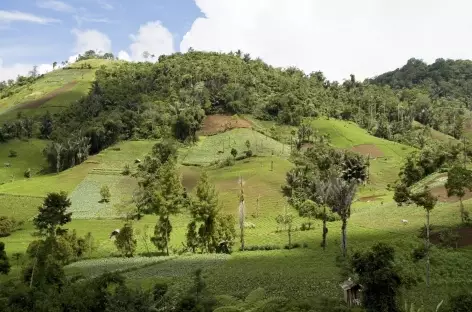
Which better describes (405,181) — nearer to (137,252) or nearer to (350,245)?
(350,245)

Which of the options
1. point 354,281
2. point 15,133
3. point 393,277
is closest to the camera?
point 393,277

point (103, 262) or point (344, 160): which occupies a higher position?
point (344, 160)

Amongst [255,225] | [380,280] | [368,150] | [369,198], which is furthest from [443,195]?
[368,150]

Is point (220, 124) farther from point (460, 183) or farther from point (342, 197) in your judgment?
point (342, 197)

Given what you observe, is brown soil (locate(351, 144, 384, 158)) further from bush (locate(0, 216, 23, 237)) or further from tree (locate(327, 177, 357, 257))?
bush (locate(0, 216, 23, 237))

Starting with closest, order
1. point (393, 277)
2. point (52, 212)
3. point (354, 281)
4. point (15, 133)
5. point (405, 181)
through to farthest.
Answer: point (393, 277) → point (354, 281) → point (52, 212) → point (405, 181) → point (15, 133)

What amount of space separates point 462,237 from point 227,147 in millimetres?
95941

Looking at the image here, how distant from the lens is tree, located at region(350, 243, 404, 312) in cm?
3316

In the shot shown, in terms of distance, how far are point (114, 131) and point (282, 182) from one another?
73.6 meters

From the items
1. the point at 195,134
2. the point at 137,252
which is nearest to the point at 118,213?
the point at 137,252

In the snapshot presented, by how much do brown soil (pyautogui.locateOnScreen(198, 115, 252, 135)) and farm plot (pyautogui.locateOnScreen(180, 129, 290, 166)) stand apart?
3.95m

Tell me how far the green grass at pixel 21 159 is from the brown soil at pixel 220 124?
5306cm

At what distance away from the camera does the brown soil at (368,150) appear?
157 meters

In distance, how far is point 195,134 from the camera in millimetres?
163375
